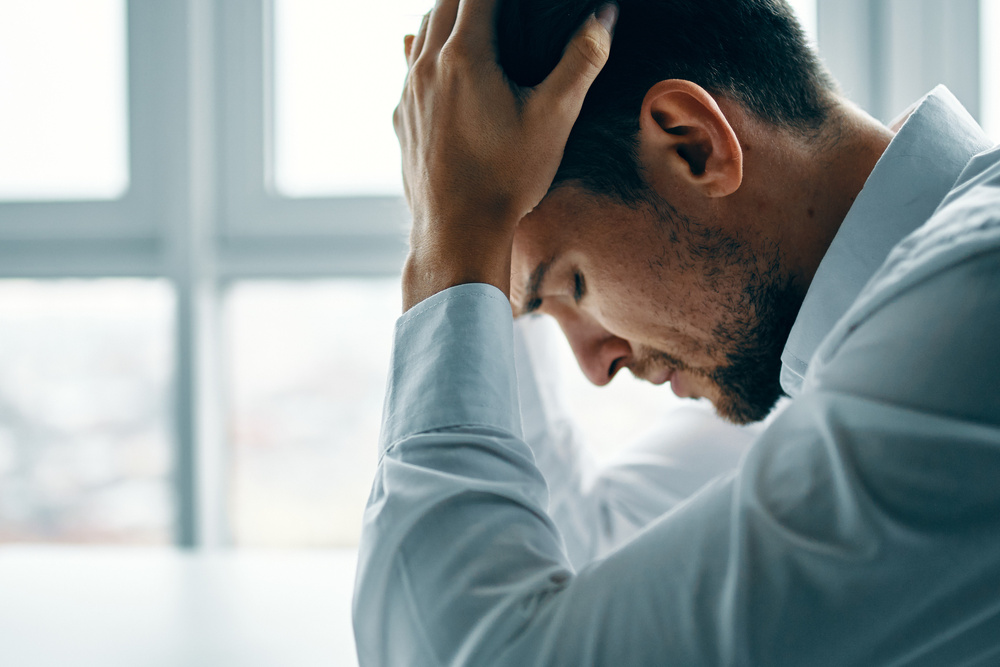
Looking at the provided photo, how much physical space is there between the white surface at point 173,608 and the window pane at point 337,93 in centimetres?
77

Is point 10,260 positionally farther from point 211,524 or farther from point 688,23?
point 688,23

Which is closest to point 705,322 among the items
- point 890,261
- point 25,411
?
point 890,261

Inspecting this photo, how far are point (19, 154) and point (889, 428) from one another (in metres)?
1.82

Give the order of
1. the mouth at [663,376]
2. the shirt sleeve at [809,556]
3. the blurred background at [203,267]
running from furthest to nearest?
1. the blurred background at [203,267]
2. the mouth at [663,376]
3. the shirt sleeve at [809,556]

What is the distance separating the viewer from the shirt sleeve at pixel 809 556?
37cm

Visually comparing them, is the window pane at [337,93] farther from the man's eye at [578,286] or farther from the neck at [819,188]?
the neck at [819,188]

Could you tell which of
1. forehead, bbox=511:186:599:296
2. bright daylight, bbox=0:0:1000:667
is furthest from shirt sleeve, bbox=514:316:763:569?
forehead, bbox=511:186:599:296

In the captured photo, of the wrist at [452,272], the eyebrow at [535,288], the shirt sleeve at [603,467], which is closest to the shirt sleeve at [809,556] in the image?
the wrist at [452,272]

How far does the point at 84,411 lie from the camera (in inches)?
59.4

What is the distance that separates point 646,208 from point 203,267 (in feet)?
3.47

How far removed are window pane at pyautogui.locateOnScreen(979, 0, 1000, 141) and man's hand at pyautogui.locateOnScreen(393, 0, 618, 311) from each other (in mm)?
1026

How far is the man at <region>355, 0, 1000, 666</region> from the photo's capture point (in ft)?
1.23

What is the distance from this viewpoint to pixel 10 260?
1.46 meters

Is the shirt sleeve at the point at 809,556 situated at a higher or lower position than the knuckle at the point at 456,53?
lower
